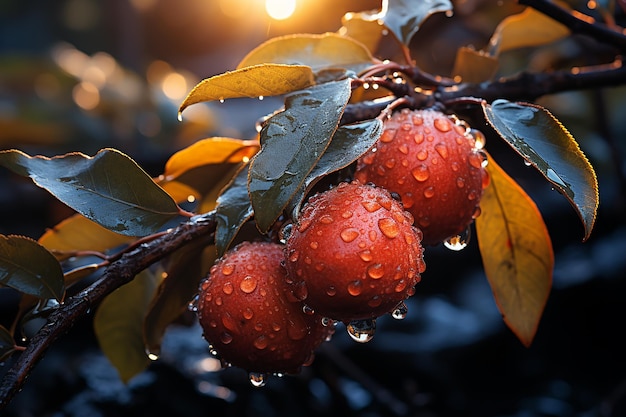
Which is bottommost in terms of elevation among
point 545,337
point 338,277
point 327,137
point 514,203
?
point 545,337

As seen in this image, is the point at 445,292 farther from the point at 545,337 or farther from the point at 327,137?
the point at 327,137

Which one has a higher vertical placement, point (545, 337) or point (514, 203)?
point (514, 203)

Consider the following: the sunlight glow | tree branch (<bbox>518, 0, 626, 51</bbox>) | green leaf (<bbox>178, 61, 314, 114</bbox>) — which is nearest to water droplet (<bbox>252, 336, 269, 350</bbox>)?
green leaf (<bbox>178, 61, 314, 114</bbox>)

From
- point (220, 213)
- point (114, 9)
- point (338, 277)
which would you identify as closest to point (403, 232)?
point (338, 277)

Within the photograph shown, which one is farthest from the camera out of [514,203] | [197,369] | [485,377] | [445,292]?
[445,292]

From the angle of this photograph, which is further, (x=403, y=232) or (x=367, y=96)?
(x=367, y=96)

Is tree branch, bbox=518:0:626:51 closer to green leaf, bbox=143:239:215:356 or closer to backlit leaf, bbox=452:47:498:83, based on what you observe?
backlit leaf, bbox=452:47:498:83
